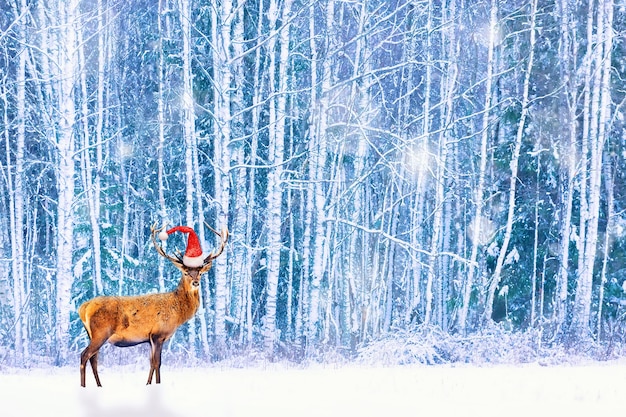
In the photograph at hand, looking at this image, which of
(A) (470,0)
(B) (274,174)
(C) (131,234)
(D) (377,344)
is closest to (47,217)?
(C) (131,234)

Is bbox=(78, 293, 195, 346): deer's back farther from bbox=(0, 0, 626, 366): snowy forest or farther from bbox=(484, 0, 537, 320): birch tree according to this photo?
bbox=(484, 0, 537, 320): birch tree

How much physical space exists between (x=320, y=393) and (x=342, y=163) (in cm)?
714

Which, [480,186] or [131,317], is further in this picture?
[480,186]

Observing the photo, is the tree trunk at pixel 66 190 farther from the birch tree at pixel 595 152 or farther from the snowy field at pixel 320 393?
the birch tree at pixel 595 152

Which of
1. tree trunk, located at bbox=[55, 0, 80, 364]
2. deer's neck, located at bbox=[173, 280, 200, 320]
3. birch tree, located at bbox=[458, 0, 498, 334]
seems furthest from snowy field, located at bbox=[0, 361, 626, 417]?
birch tree, located at bbox=[458, 0, 498, 334]

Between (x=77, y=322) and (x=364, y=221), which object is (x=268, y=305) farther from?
(x=364, y=221)

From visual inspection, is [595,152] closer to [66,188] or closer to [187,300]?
[66,188]

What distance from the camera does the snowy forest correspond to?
1279 centimetres

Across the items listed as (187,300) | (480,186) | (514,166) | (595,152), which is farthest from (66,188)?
(595,152)

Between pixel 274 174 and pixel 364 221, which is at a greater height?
pixel 274 174

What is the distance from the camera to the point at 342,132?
544 inches

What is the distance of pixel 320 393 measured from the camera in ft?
24.1

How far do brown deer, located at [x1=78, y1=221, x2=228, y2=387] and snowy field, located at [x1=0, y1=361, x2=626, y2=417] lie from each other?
435mm

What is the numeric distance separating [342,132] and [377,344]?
4.05 meters
